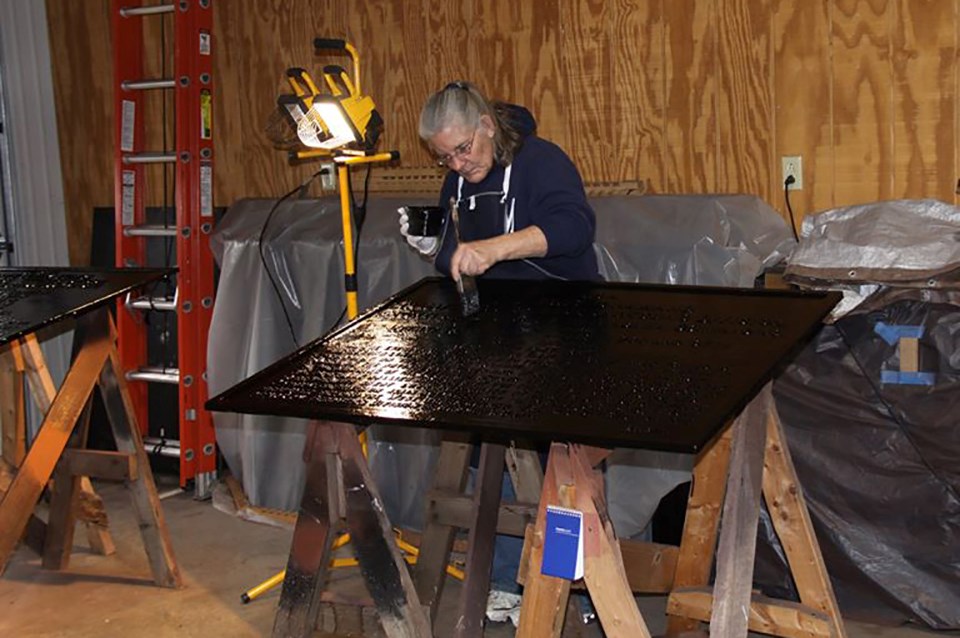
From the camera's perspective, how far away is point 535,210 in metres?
2.90

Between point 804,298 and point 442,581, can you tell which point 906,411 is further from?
point 442,581

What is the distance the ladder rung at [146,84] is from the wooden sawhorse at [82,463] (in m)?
1.26

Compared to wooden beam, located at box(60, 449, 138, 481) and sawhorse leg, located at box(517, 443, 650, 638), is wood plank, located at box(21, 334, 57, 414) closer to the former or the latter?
wooden beam, located at box(60, 449, 138, 481)

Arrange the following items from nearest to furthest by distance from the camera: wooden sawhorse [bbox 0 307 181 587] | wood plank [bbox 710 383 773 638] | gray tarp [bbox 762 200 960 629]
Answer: wood plank [bbox 710 383 773 638]
gray tarp [bbox 762 200 960 629]
wooden sawhorse [bbox 0 307 181 587]

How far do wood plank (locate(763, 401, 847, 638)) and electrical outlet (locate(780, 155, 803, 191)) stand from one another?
1.30 m

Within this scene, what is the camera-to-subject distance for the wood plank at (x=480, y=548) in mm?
2588

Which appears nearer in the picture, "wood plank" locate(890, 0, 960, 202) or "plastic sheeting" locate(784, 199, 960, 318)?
"plastic sheeting" locate(784, 199, 960, 318)

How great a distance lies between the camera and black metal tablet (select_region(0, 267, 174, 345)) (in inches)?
125

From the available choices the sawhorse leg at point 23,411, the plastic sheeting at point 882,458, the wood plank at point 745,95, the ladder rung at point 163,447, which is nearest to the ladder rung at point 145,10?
the sawhorse leg at point 23,411

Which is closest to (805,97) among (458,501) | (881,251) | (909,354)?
(881,251)

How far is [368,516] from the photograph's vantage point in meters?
2.32

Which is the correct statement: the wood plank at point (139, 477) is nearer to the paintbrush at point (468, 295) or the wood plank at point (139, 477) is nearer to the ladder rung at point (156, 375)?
the ladder rung at point (156, 375)

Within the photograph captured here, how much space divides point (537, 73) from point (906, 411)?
1724mm

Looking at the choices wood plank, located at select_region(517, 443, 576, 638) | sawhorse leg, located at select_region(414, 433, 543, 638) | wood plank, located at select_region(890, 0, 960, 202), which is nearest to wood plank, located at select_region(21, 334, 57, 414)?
sawhorse leg, located at select_region(414, 433, 543, 638)
